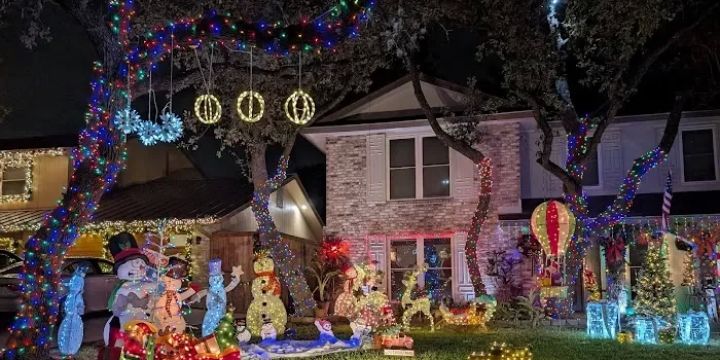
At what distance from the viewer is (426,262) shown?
19.3 metres

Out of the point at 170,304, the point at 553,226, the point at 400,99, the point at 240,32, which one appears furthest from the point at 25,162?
the point at 553,226

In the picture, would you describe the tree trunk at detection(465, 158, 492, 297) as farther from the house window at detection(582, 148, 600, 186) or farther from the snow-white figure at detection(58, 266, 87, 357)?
the snow-white figure at detection(58, 266, 87, 357)

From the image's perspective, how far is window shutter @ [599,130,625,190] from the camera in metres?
18.9

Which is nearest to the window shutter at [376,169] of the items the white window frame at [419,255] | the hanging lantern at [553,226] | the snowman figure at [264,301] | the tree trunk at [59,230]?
the white window frame at [419,255]

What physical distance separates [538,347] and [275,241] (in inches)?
307

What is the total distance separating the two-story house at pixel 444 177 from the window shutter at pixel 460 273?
0.03m

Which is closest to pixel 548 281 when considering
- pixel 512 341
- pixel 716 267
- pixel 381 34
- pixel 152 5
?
pixel 512 341

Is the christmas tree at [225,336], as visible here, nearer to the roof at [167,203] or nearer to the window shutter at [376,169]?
the roof at [167,203]

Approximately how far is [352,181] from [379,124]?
5.83 feet

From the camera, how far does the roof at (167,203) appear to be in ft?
64.9

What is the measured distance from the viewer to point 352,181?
2000 centimetres

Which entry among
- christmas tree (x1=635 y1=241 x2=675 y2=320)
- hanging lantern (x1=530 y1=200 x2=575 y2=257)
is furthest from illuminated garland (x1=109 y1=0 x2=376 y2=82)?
christmas tree (x1=635 y1=241 x2=675 y2=320)

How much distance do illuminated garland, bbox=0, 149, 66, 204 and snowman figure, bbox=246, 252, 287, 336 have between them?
1352 centimetres

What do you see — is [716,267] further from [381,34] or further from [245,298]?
[245,298]
